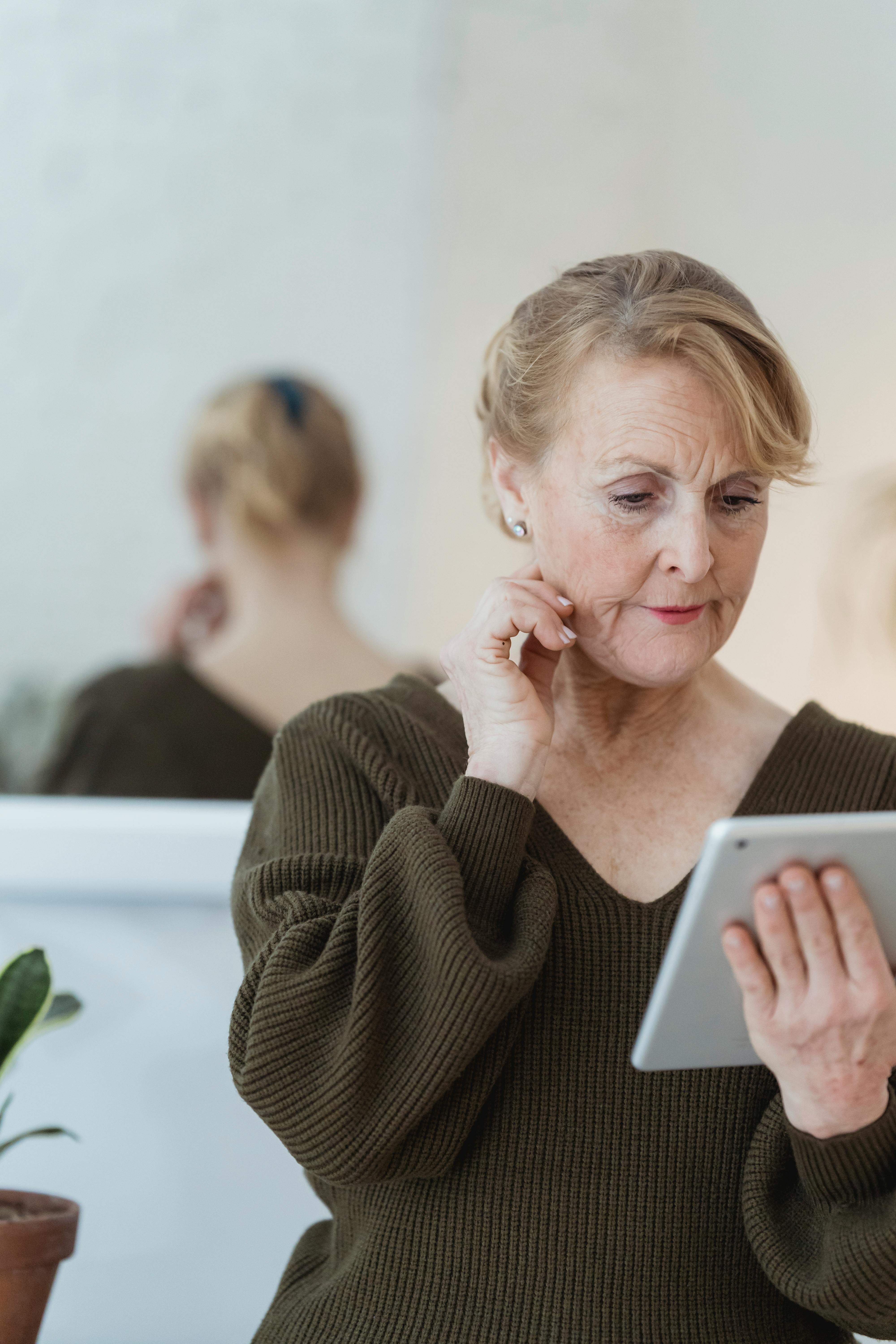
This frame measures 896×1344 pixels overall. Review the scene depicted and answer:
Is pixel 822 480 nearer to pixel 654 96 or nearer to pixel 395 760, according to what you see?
pixel 654 96

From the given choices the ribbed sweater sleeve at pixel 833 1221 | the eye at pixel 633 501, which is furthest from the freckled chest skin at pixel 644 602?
the ribbed sweater sleeve at pixel 833 1221

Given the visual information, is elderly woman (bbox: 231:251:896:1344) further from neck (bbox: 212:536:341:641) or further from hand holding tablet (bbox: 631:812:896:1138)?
neck (bbox: 212:536:341:641)

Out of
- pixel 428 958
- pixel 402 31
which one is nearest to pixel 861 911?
pixel 428 958

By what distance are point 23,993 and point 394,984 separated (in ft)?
2.15

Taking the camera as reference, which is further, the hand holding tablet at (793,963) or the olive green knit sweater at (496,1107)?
the olive green knit sweater at (496,1107)

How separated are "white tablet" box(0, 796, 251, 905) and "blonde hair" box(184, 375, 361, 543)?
0.57 meters

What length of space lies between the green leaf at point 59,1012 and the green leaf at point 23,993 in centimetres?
3

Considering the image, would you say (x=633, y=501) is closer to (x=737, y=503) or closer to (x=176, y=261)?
(x=737, y=503)

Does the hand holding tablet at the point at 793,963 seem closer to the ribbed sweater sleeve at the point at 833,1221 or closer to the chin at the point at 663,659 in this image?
the ribbed sweater sleeve at the point at 833,1221

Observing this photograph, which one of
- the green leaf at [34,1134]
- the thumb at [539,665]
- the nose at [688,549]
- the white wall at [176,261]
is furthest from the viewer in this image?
the white wall at [176,261]

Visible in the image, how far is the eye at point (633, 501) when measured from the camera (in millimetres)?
1091

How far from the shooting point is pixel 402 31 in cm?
203

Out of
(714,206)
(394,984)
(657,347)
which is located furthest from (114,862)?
(714,206)

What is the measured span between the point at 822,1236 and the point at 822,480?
1.21m
